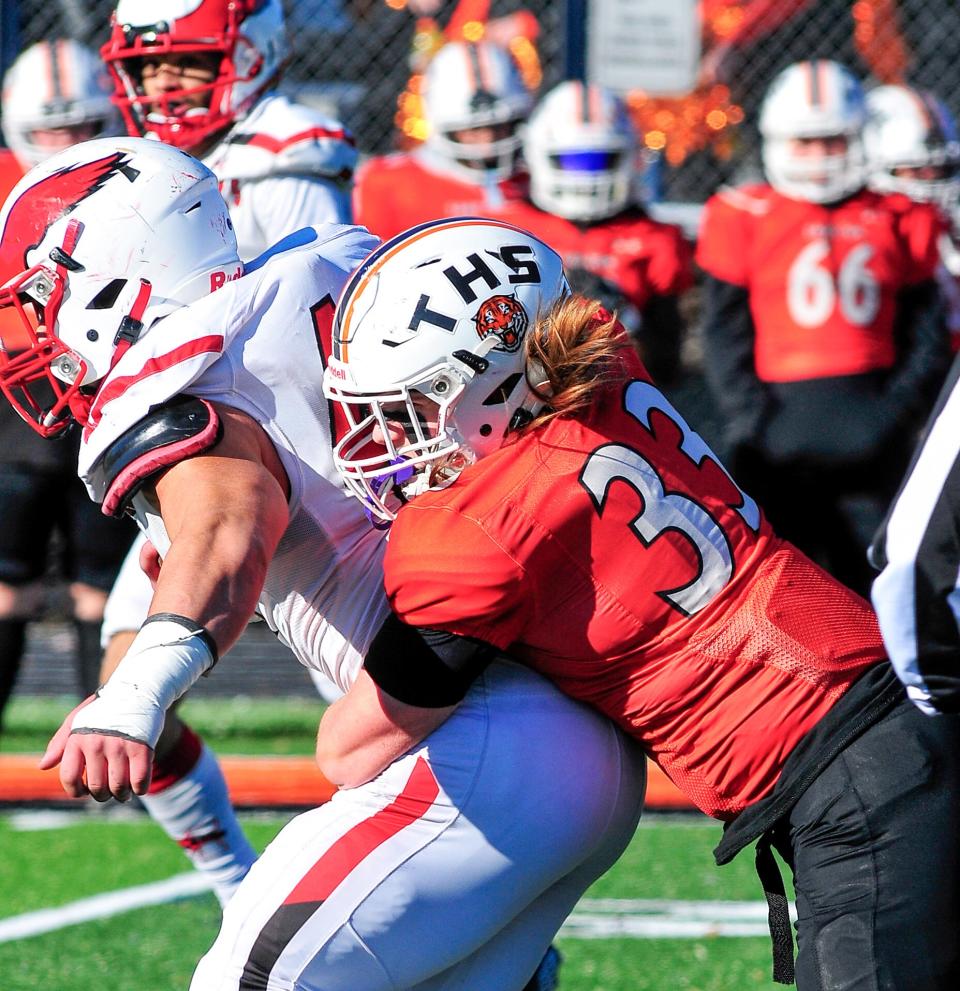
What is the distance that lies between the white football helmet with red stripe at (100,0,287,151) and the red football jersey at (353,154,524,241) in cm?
273

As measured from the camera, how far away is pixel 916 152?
256 inches

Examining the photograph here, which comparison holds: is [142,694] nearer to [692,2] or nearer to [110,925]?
[110,925]

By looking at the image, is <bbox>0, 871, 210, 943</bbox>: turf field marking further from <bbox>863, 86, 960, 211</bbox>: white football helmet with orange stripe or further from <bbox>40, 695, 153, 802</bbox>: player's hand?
<bbox>863, 86, 960, 211</bbox>: white football helmet with orange stripe

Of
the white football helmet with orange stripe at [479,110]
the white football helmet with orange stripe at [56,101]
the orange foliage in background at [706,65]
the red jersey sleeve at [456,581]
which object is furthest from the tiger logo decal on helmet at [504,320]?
the orange foliage in background at [706,65]

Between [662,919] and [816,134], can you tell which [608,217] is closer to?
[816,134]

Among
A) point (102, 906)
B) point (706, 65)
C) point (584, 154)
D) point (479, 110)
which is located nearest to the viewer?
point (102, 906)

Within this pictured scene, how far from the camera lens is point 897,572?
1.85 metres

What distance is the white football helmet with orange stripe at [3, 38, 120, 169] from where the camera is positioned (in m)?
5.52

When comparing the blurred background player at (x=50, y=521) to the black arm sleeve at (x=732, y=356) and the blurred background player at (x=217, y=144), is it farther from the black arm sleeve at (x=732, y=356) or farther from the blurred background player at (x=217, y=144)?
the black arm sleeve at (x=732, y=356)

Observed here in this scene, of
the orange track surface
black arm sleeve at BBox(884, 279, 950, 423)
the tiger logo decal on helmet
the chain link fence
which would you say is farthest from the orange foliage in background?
the tiger logo decal on helmet

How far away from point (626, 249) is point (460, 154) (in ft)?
2.59

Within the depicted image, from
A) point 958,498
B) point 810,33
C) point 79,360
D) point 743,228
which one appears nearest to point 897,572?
point 958,498

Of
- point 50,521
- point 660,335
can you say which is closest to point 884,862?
point 50,521

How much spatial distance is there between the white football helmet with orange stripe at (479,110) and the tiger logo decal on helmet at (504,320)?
420 centimetres
